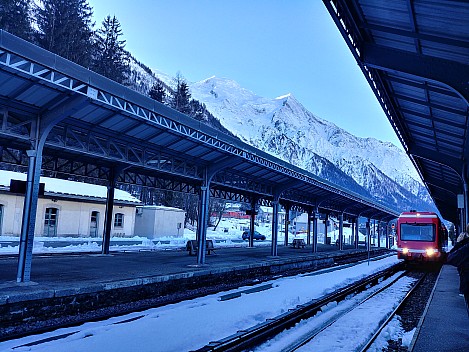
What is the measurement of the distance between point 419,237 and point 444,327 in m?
16.4

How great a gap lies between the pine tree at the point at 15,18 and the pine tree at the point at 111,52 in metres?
12.6

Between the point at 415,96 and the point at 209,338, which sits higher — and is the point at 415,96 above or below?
above

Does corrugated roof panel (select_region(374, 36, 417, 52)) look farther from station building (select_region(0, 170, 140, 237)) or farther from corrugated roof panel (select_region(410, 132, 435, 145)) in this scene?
station building (select_region(0, 170, 140, 237))

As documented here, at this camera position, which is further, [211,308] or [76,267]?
[76,267]

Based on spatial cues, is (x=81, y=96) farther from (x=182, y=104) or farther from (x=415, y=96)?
(x=182, y=104)

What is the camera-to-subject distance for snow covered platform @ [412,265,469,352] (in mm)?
6945

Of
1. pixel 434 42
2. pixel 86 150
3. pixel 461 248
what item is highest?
pixel 434 42

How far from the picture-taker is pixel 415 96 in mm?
13203

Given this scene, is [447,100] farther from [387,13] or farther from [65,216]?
[65,216]

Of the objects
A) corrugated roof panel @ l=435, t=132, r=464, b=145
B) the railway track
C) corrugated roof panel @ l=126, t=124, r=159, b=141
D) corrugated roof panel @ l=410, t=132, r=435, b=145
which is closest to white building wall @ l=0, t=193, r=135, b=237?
corrugated roof panel @ l=126, t=124, r=159, b=141

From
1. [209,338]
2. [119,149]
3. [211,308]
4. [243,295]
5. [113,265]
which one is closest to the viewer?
[209,338]

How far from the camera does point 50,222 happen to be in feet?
103

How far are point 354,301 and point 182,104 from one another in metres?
61.9

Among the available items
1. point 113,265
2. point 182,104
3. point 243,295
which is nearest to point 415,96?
point 243,295
